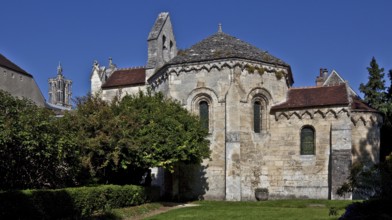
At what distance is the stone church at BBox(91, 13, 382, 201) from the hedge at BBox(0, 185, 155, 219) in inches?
273

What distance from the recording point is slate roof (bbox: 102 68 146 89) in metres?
39.7

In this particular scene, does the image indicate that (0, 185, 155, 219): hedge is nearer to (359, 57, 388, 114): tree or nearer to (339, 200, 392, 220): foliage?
(339, 200, 392, 220): foliage

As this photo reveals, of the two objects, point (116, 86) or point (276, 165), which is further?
point (116, 86)

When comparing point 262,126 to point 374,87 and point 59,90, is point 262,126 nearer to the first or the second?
point 374,87

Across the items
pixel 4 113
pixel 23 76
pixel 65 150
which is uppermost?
pixel 23 76

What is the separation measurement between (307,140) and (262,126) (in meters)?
3.09

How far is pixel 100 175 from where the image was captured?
2575 cm

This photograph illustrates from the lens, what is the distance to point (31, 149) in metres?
20.2

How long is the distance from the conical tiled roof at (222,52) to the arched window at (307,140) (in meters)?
4.89

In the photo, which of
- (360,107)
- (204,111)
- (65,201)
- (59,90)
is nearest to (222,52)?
(204,111)

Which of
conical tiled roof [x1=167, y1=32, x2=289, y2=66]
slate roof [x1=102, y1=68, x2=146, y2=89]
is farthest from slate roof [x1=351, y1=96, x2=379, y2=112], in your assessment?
slate roof [x1=102, y1=68, x2=146, y2=89]

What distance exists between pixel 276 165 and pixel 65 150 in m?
14.2

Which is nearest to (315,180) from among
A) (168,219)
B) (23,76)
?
(168,219)

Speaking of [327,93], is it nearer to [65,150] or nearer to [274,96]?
[274,96]
